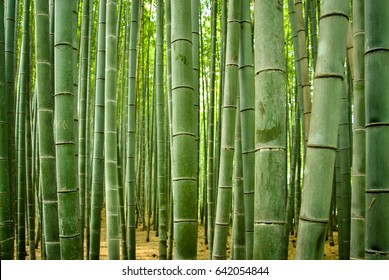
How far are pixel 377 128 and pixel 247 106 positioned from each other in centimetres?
71

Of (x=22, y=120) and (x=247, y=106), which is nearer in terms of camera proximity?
(x=247, y=106)

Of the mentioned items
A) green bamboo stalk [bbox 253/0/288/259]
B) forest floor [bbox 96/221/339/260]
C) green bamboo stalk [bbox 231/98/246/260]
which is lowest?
forest floor [bbox 96/221/339/260]

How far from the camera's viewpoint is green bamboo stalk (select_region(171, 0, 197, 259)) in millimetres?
1508

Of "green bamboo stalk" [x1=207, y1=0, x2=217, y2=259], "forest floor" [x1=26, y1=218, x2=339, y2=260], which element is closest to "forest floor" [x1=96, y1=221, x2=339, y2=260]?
"forest floor" [x1=26, y1=218, x2=339, y2=260]

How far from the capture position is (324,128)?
118cm

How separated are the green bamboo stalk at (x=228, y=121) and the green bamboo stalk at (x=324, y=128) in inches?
29.9

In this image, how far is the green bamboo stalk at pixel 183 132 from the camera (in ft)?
4.95

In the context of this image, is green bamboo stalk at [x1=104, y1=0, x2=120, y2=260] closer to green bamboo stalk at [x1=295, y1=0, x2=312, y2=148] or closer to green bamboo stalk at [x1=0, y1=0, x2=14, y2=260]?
green bamboo stalk at [x1=0, y1=0, x2=14, y2=260]

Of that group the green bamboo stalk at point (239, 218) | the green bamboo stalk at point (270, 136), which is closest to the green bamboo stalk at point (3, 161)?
the green bamboo stalk at point (239, 218)

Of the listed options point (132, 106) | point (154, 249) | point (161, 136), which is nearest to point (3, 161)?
point (132, 106)

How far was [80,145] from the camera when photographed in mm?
3064

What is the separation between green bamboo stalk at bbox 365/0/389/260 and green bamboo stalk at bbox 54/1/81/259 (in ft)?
3.65

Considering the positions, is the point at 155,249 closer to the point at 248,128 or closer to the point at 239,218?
the point at 239,218
